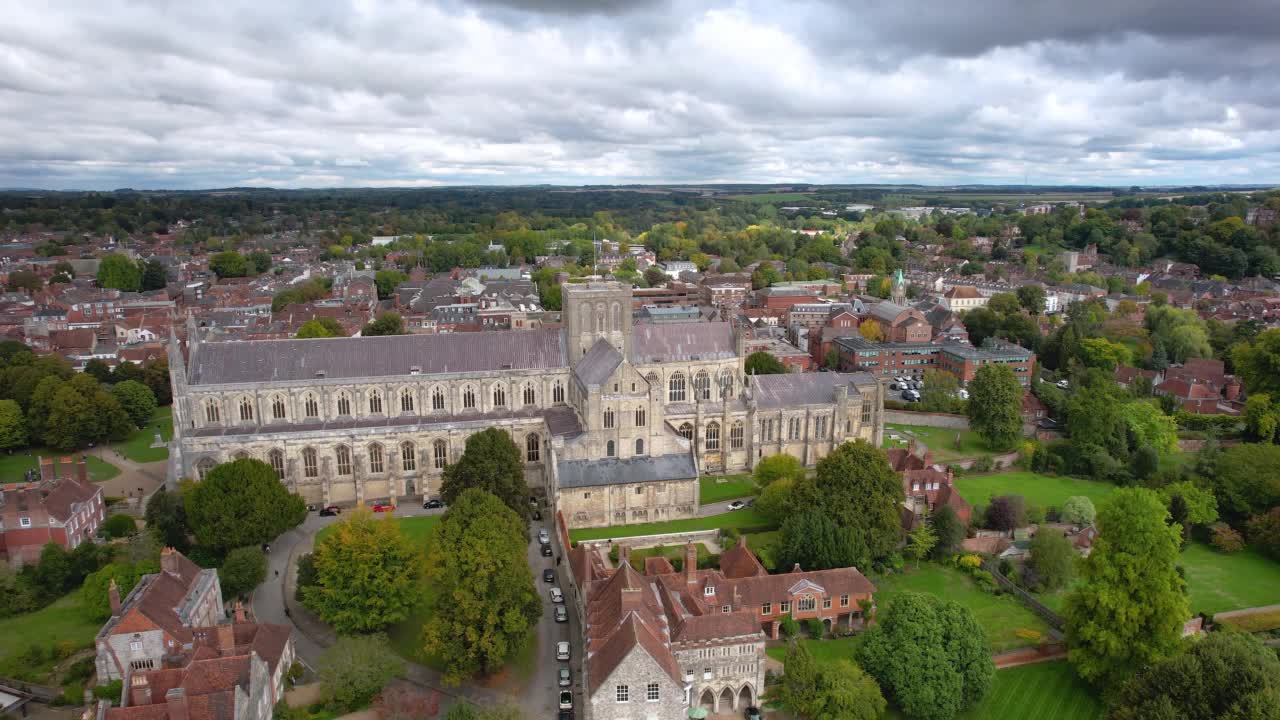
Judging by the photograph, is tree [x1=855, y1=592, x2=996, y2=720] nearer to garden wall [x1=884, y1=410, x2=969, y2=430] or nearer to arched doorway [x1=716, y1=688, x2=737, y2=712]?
arched doorway [x1=716, y1=688, x2=737, y2=712]

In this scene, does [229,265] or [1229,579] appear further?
[229,265]

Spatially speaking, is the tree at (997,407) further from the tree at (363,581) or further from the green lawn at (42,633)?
the green lawn at (42,633)

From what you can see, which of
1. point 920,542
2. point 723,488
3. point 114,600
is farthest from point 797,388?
point 114,600

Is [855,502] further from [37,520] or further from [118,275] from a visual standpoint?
[118,275]

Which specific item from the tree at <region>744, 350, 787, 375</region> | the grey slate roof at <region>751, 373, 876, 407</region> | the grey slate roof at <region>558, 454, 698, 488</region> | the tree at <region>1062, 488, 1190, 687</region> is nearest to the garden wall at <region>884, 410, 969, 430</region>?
the tree at <region>744, 350, 787, 375</region>

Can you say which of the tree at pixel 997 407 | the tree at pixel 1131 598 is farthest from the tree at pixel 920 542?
the tree at pixel 997 407

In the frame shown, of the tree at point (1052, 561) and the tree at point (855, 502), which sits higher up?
the tree at point (855, 502)
